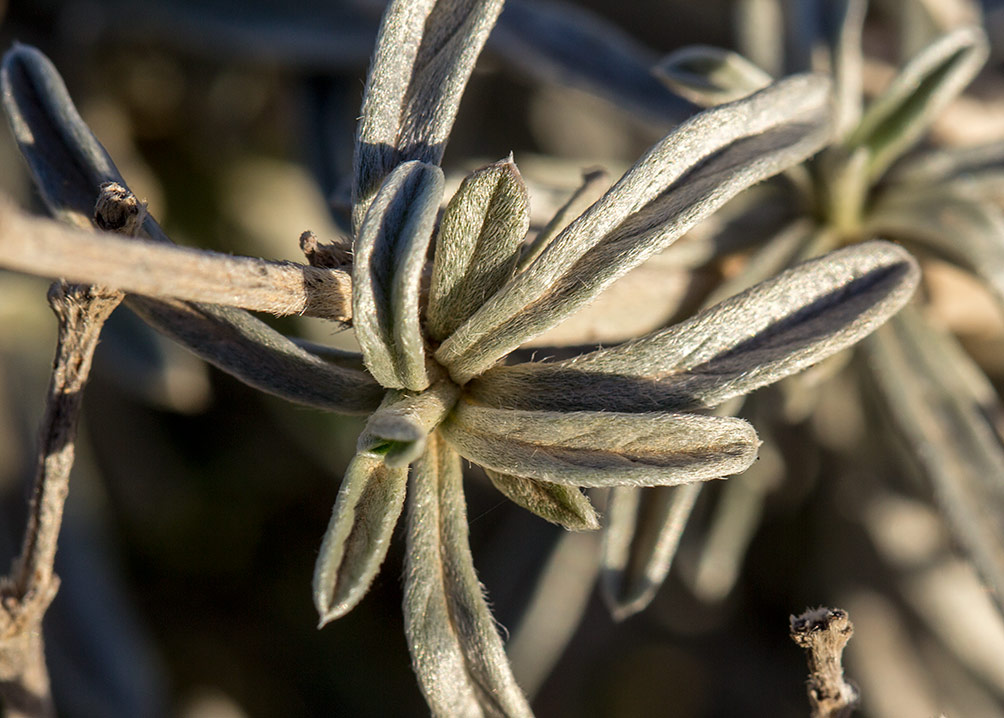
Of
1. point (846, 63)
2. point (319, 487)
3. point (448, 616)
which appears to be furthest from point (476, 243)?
point (319, 487)

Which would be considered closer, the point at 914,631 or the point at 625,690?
the point at 914,631

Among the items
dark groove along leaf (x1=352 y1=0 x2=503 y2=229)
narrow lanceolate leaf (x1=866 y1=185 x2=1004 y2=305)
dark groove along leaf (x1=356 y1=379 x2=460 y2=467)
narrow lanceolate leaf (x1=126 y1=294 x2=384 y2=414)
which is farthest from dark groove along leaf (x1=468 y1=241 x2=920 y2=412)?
narrow lanceolate leaf (x1=866 y1=185 x2=1004 y2=305)

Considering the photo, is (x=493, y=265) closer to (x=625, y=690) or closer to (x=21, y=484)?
(x=21, y=484)

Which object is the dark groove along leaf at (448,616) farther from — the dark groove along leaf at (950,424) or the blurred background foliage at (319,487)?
the blurred background foliage at (319,487)

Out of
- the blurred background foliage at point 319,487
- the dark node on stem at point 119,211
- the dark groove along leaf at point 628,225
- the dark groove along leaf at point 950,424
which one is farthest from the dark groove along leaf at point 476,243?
the blurred background foliage at point 319,487

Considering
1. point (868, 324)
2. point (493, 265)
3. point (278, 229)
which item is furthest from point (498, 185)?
point (278, 229)

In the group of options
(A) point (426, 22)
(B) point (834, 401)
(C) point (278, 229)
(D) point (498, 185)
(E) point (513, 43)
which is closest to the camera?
(D) point (498, 185)

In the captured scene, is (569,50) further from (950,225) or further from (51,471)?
(51,471)
